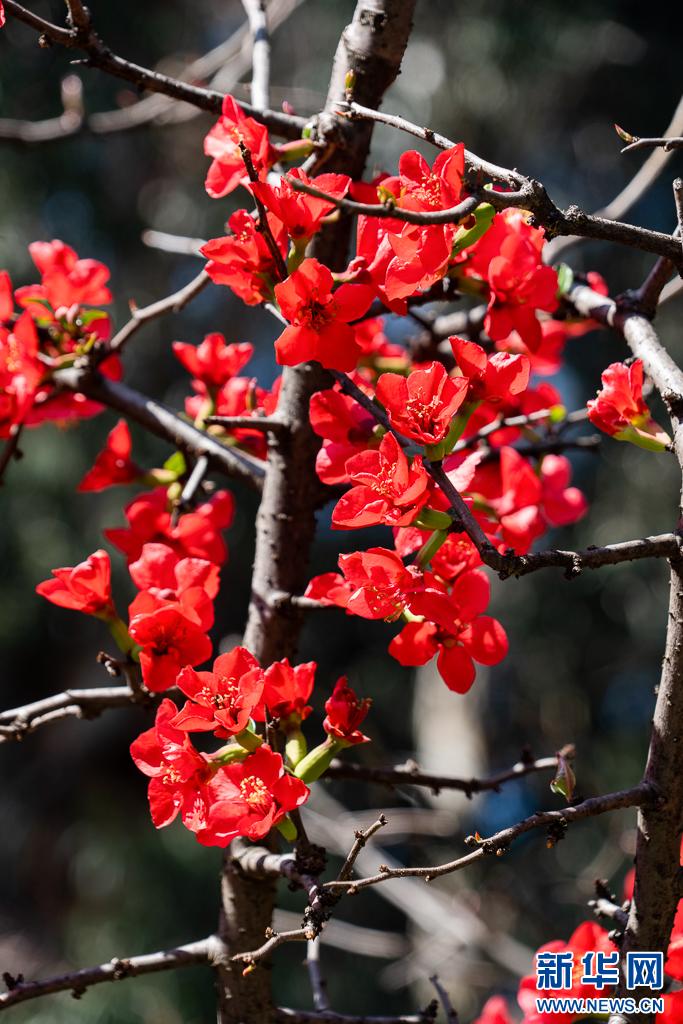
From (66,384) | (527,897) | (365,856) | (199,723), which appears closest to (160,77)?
(66,384)

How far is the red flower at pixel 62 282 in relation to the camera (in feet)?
3.10

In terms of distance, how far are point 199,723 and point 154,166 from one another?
3737 mm

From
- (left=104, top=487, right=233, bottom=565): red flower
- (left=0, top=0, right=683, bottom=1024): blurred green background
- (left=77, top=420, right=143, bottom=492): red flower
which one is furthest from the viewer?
(left=0, top=0, right=683, bottom=1024): blurred green background

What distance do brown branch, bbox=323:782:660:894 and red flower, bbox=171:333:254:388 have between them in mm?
551

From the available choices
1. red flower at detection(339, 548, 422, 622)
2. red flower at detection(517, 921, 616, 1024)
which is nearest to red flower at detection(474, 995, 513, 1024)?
red flower at detection(517, 921, 616, 1024)

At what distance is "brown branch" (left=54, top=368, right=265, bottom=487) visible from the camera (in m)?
0.90

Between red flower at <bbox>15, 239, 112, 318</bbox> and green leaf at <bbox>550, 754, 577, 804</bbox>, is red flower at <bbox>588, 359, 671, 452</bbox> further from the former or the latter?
red flower at <bbox>15, 239, 112, 318</bbox>

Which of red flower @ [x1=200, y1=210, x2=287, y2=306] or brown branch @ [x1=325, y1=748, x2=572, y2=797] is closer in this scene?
red flower @ [x1=200, y1=210, x2=287, y2=306]

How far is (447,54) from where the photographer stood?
3.65 metres

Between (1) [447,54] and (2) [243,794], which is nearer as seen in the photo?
(2) [243,794]

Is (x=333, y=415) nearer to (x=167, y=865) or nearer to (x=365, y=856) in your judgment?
(x=365, y=856)

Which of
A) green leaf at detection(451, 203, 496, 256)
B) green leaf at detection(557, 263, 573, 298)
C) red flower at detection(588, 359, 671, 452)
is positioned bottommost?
red flower at detection(588, 359, 671, 452)

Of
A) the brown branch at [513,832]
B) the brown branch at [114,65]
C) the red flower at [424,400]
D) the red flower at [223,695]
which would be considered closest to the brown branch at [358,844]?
the brown branch at [513,832]

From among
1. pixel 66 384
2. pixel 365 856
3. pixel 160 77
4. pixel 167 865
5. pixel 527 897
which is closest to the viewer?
pixel 160 77
